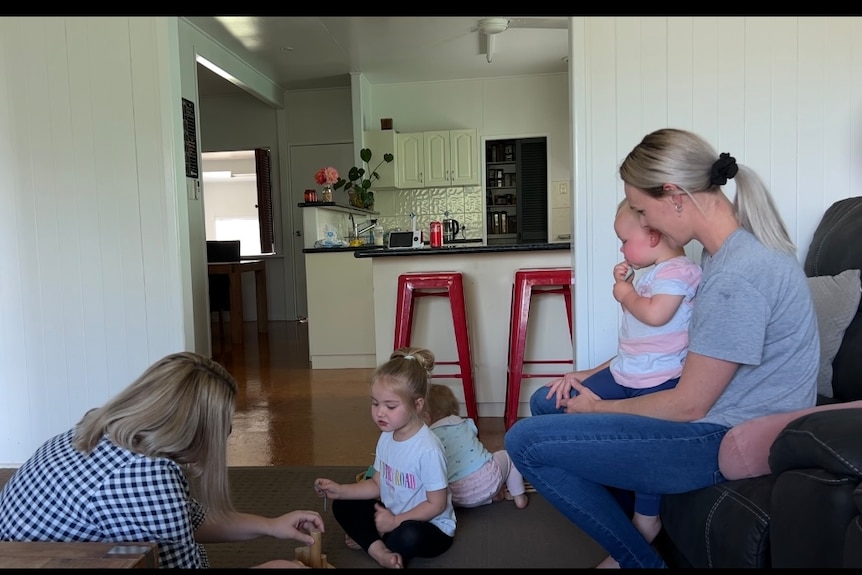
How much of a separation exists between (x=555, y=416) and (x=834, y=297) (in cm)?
102

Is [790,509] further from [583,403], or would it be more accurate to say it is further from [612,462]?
[583,403]

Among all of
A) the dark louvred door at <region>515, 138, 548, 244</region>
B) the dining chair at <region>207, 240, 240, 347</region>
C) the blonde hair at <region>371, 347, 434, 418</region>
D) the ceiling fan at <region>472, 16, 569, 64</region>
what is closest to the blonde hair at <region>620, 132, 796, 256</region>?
the blonde hair at <region>371, 347, 434, 418</region>

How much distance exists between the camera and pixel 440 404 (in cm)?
229

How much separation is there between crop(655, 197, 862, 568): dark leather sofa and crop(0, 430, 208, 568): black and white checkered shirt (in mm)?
1036

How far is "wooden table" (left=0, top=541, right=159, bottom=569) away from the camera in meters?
0.88

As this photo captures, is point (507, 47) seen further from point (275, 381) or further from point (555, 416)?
point (555, 416)

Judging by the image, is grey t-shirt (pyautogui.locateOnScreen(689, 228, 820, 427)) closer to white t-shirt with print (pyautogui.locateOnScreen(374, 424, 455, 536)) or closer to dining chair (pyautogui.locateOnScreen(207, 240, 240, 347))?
white t-shirt with print (pyautogui.locateOnScreen(374, 424, 455, 536))

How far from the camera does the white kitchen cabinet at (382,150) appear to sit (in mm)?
6992

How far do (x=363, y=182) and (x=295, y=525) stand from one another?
215 inches

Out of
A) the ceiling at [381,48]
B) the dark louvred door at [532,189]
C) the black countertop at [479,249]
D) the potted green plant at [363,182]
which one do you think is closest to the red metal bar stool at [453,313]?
the black countertop at [479,249]

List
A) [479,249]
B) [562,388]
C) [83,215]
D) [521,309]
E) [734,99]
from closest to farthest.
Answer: [562,388] < [734,99] < [83,215] < [521,309] < [479,249]

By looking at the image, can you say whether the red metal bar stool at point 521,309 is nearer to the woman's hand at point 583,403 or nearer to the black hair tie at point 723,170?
the woman's hand at point 583,403

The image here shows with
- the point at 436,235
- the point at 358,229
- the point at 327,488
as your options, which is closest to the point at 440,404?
the point at 327,488
